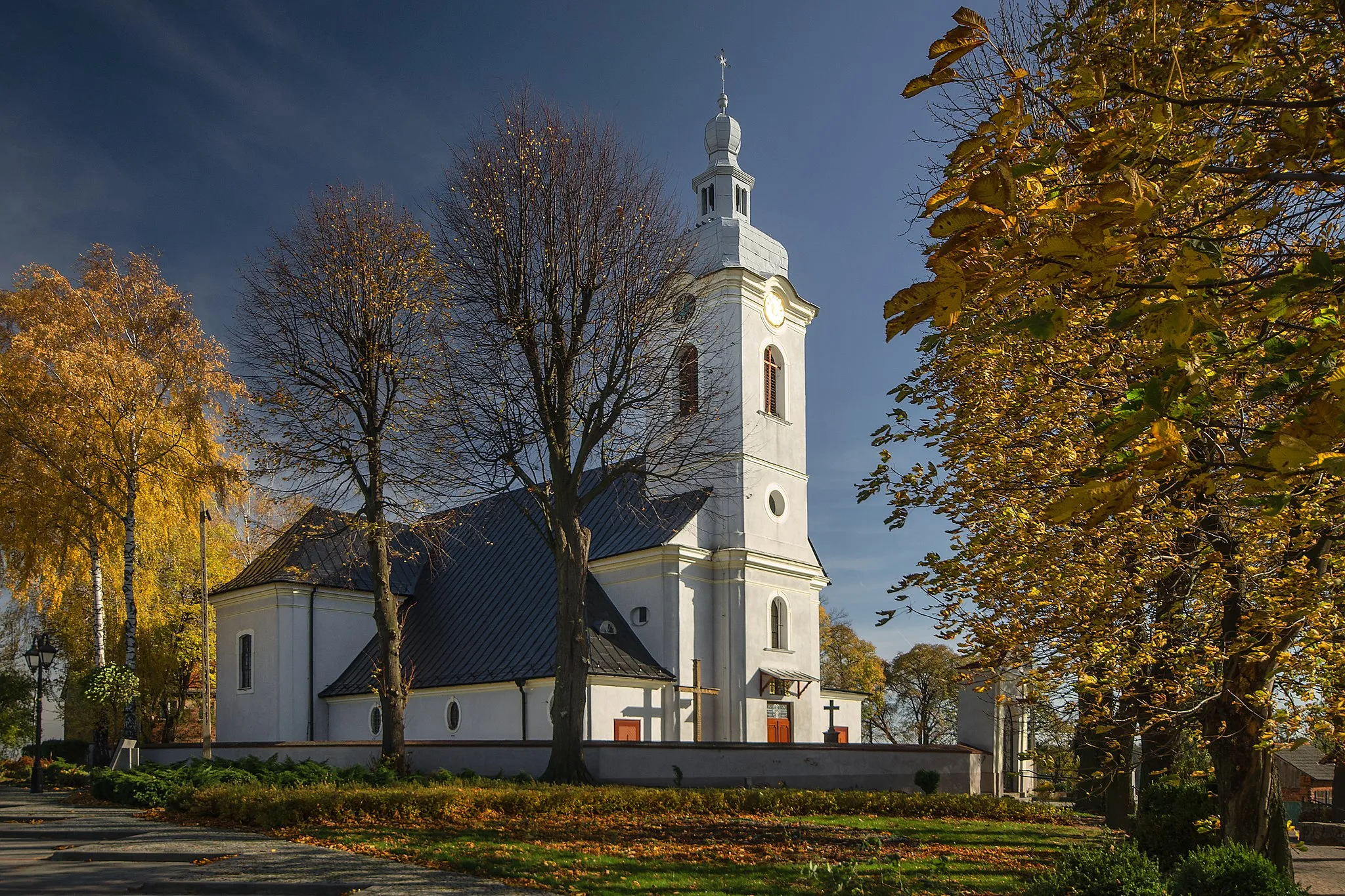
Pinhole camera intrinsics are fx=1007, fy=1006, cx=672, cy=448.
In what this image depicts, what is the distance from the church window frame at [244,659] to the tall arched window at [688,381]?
55.8ft

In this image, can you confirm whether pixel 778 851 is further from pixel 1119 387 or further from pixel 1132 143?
pixel 1132 143

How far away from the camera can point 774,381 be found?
1293 inches

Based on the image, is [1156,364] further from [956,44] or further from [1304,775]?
[1304,775]

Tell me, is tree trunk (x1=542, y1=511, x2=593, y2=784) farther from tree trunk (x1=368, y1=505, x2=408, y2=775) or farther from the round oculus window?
the round oculus window

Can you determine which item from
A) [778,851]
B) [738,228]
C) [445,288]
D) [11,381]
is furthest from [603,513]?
[778,851]

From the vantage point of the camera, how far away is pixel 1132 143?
3.81m

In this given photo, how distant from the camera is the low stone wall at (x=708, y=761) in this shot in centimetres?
2044

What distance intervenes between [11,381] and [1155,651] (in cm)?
2800

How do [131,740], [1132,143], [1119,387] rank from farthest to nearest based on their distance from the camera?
[131,740] → [1119,387] → [1132,143]

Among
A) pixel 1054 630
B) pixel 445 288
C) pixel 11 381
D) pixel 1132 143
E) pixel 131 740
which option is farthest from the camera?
pixel 11 381

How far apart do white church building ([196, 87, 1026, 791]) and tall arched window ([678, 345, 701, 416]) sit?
3.41 feet

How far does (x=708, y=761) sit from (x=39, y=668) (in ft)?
54.4

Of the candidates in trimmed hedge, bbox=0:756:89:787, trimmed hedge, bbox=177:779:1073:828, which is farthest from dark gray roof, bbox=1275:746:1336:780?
trimmed hedge, bbox=0:756:89:787

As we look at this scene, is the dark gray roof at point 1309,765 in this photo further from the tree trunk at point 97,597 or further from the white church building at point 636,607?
the tree trunk at point 97,597
